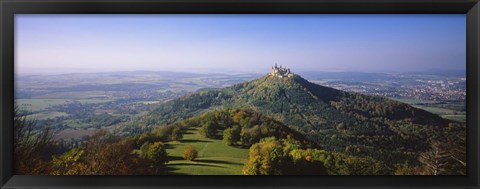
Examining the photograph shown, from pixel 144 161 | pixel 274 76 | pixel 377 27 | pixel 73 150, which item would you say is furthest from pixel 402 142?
pixel 73 150

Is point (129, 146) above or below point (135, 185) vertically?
above

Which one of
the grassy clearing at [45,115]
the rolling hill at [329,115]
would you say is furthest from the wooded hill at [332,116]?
the grassy clearing at [45,115]

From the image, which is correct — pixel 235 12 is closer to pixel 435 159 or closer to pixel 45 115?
pixel 45 115

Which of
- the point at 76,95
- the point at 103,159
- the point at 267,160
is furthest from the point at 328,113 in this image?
the point at 76,95

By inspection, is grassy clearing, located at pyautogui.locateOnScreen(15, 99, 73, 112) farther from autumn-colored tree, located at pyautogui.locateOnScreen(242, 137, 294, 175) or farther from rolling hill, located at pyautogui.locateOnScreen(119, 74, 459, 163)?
autumn-colored tree, located at pyautogui.locateOnScreen(242, 137, 294, 175)

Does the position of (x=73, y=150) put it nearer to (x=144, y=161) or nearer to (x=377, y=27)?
(x=144, y=161)

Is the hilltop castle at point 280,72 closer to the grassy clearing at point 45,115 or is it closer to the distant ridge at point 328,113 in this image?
the distant ridge at point 328,113

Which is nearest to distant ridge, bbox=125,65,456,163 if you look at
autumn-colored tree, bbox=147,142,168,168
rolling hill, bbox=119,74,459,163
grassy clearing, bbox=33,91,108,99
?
rolling hill, bbox=119,74,459,163
